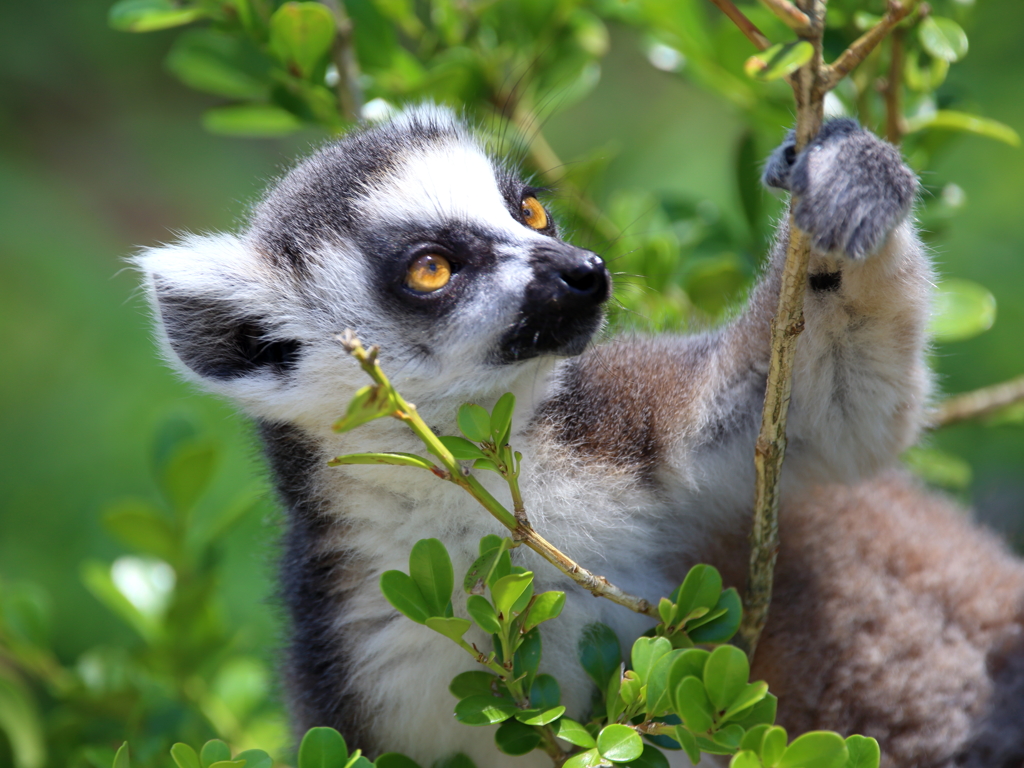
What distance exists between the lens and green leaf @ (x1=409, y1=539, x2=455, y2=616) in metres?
1.23

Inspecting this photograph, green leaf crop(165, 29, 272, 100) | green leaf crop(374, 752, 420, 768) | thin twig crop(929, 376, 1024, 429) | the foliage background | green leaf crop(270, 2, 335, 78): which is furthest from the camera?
the foliage background

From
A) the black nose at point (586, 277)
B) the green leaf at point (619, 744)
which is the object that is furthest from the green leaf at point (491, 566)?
the black nose at point (586, 277)

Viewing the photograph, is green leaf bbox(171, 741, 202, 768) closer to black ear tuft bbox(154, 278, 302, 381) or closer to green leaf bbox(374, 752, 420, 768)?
green leaf bbox(374, 752, 420, 768)

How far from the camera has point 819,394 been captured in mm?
1700

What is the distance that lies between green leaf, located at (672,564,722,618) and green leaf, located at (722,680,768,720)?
0.59ft

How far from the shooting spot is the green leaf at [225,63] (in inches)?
83.5

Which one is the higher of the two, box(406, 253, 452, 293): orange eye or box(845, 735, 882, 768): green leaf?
box(406, 253, 452, 293): orange eye

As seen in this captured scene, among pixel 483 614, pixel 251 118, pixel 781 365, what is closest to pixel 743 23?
pixel 781 365

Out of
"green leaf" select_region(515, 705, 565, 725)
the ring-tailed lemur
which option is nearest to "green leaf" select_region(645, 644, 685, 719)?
"green leaf" select_region(515, 705, 565, 725)

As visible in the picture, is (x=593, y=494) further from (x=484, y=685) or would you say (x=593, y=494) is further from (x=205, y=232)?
(x=205, y=232)

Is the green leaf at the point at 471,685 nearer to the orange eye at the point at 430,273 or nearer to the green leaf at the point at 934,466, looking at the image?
the orange eye at the point at 430,273

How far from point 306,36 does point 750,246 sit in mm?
1172

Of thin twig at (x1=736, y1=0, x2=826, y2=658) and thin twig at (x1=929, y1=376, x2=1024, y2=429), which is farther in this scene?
thin twig at (x1=929, y1=376, x2=1024, y2=429)

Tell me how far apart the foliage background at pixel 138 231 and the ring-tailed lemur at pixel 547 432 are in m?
0.23
